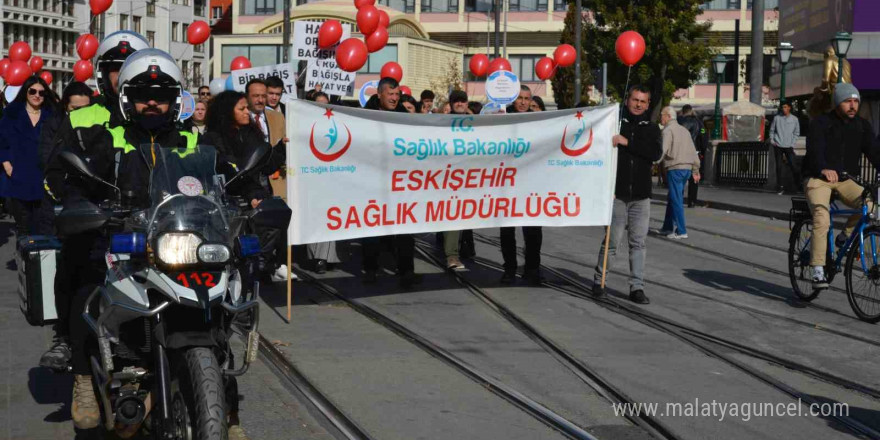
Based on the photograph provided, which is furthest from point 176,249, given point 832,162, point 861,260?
point 832,162

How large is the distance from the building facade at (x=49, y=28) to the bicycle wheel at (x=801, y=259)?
84280 millimetres

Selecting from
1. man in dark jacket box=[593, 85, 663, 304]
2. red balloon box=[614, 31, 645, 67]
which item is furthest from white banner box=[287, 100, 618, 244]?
red balloon box=[614, 31, 645, 67]

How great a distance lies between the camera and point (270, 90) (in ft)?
39.0

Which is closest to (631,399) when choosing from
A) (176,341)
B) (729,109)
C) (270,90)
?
(176,341)

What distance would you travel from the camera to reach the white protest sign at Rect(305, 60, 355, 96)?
19156 millimetres

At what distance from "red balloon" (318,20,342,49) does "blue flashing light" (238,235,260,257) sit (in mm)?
14674

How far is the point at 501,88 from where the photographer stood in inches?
878

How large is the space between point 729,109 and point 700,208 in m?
14.0

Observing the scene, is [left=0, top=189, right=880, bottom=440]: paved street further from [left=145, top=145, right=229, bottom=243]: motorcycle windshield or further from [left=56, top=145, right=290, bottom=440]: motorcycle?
[left=145, top=145, right=229, bottom=243]: motorcycle windshield

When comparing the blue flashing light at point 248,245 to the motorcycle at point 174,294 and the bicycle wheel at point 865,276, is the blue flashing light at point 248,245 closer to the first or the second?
the motorcycle at point 174,294

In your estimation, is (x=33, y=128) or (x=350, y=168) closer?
(x=350, y=168)

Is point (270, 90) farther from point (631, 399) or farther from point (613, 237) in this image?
point (631, 399)

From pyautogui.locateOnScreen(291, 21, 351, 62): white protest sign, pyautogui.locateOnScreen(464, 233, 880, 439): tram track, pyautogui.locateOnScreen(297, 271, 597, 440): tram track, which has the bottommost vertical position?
pyautogui.locateOnScreen(297, 271, 597, 440): tram track

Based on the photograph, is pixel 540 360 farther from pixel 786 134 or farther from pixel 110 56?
pixel 786 134
